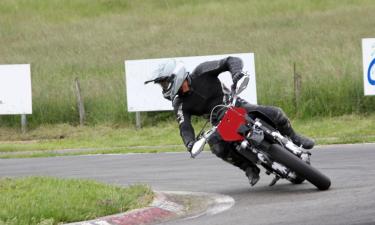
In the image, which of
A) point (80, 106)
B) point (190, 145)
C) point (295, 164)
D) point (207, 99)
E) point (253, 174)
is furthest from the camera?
point (80, 106)

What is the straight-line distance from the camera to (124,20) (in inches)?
2216

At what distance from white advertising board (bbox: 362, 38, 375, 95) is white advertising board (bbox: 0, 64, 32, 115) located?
9.36m

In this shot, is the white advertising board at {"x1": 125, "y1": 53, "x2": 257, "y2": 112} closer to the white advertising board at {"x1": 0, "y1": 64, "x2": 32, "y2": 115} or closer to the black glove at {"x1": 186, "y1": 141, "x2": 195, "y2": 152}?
the white advertising board at {"x1": 0, "y1": 64, "x2": 32, "y2": 115}

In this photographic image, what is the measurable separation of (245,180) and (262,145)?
2.42 metres

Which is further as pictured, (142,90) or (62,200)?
(142,90)

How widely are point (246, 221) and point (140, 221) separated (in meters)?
1.21

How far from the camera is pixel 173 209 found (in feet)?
36.8

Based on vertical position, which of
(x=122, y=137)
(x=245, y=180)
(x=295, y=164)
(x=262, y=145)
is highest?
(x=122, y=137)

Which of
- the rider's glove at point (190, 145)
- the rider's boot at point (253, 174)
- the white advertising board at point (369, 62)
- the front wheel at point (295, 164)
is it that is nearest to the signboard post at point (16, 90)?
the white advertising board at point (369, 62)

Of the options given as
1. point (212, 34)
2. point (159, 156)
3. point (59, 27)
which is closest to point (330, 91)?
point (159, 156)

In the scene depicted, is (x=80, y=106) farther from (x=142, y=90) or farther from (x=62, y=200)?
(x=62, y=200)

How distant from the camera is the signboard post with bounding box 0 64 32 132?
28.0 meters

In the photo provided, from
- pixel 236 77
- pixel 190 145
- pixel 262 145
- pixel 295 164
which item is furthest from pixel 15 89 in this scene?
pixel 295 164

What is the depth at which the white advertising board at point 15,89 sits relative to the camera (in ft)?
92.0
